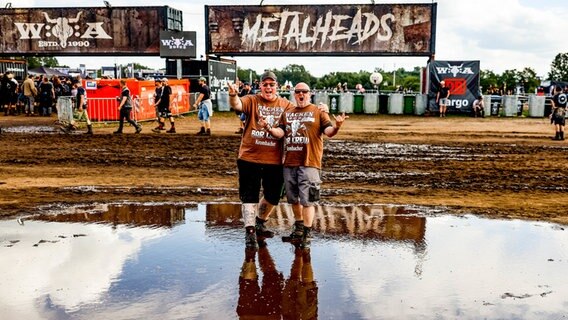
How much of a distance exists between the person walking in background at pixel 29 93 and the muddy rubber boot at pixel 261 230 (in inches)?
964

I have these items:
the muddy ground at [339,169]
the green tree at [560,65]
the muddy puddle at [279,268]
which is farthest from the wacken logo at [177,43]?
the green tree at [560,65]

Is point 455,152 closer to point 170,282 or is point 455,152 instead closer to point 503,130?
point 503,130

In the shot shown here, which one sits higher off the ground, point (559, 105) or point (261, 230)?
point (559, 105)

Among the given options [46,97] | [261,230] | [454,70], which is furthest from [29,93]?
[261,230]

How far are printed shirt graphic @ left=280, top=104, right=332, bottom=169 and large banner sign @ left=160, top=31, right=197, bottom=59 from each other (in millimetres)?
28197

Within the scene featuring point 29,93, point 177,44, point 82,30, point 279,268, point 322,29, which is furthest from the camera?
point 82,30

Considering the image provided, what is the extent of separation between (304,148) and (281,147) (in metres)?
0.30

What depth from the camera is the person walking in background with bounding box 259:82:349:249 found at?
687cm

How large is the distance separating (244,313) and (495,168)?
9801 millimetres

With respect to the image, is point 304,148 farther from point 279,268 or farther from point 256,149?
point 279,268

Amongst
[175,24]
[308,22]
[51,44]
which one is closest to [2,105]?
[51,44]

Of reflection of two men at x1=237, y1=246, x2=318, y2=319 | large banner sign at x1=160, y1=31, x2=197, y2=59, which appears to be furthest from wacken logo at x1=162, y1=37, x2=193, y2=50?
reflection of two men at x1=237, y1=246, x2=318, y2=319

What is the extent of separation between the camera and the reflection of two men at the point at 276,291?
4.93 metres

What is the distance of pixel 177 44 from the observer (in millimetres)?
34031
